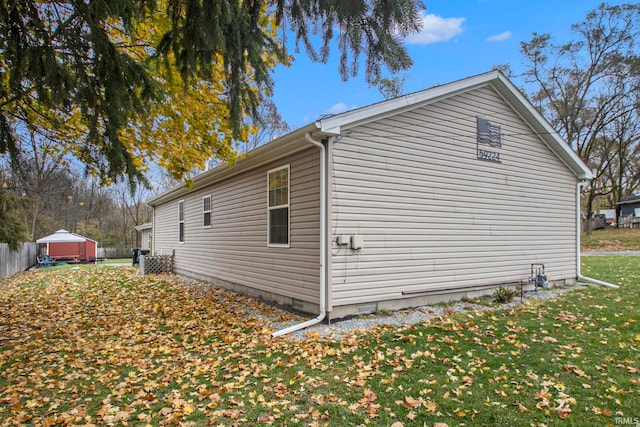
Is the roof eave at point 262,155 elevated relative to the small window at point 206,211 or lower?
elevated

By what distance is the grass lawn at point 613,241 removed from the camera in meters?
22.4

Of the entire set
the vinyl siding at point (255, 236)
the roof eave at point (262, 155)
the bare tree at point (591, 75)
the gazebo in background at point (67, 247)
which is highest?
the bare tree at point (591, 75)

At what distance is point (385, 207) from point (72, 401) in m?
5.21

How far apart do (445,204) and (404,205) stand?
1169mm

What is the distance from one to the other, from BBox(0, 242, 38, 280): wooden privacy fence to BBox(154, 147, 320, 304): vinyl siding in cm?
852

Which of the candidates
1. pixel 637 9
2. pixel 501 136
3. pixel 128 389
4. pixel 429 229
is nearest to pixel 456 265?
pixel 429 229

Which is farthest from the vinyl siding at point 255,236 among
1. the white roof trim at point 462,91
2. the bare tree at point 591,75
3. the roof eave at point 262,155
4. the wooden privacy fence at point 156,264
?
the bare tree at point 591,75

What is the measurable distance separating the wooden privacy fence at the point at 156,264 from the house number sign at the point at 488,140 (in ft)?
38.6

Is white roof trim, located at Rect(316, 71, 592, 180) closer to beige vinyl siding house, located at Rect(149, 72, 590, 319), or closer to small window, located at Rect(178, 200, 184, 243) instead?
beige vinyl siding house, located at Rect(149, 72, 590, 319)

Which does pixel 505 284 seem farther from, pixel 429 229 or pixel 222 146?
pixel 222 146

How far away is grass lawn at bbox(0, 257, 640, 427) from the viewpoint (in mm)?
3246

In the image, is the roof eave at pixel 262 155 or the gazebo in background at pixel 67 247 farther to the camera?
the gazebo in background at pixel 67 247

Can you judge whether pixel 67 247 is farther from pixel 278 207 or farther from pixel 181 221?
pixel 278 207

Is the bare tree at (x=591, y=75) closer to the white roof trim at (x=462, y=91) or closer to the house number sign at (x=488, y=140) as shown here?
the white roof trim at (x=462, y=91)
